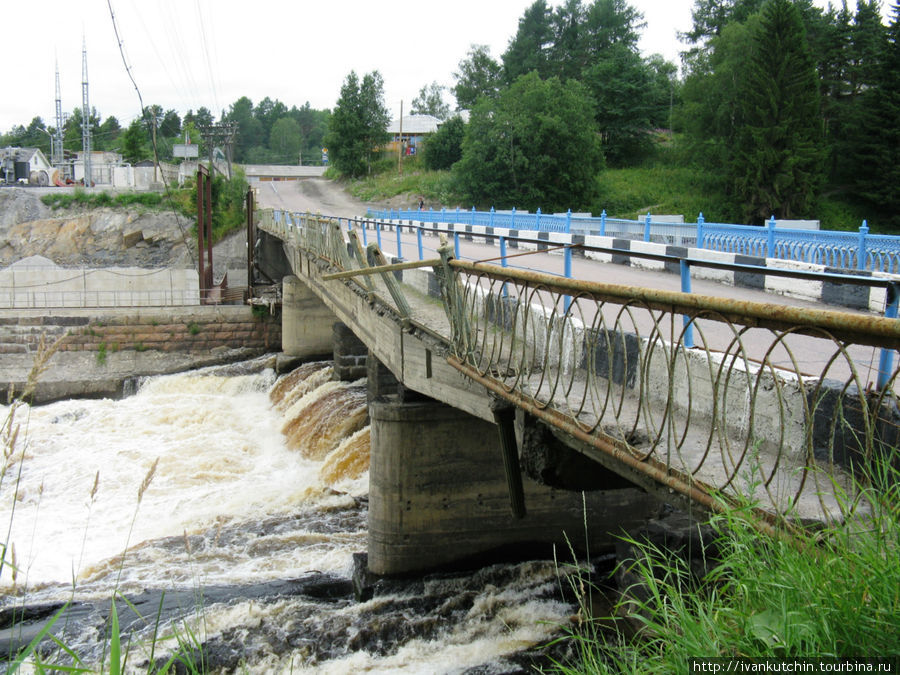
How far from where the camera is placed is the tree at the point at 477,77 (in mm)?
75812

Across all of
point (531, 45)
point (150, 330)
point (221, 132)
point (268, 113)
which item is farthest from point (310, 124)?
point (150, 330)

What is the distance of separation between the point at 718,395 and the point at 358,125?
70.2 meters

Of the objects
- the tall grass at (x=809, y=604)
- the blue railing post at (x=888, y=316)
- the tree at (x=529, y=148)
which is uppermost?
the tree at (x=529, y=148)

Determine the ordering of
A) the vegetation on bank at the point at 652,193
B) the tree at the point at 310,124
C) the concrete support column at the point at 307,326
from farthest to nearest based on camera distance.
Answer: the tree at the point at 310,124
the vegetation on bank at the point at 652,193
the concrete support column at the point at 307,326

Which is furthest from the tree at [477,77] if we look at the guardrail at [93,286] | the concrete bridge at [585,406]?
the concrete bridge at [585,406]

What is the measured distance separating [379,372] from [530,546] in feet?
14.9

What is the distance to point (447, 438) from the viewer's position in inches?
370

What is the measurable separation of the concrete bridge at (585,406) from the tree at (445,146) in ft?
157

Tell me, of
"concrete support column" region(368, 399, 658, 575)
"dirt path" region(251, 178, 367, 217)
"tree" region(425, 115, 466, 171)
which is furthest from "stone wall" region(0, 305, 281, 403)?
"tree" region(425, 115, 466, 171)

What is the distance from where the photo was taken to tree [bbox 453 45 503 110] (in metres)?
75.8

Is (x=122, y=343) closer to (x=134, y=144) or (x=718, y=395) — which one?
(x=718, y=395)

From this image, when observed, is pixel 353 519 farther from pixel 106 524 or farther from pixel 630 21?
pixel 630 21

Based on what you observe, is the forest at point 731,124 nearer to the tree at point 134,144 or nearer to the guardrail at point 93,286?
the guardrail at point 93,286

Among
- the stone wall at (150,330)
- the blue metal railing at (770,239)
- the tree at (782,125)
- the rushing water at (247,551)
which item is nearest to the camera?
the rushing water at (247,551)
